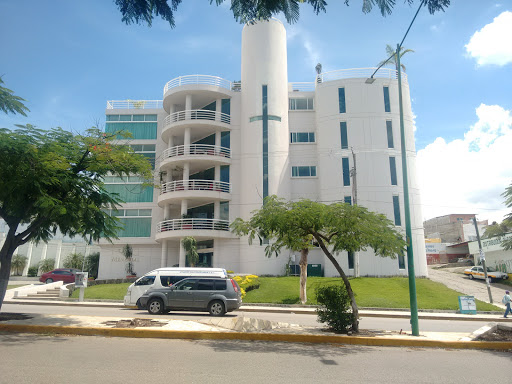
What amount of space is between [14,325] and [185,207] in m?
23.7

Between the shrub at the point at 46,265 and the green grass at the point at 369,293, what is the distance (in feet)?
92.4

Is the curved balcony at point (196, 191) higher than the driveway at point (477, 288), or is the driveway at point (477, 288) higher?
the curved balcony at point (196, 191)

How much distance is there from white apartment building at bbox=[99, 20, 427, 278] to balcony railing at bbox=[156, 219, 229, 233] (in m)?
0.09

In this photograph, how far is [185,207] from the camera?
109ft

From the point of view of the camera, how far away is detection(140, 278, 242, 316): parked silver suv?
16203mm

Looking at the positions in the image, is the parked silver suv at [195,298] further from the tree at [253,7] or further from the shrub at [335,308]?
the tree at [253,7]

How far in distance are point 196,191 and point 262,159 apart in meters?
6.48

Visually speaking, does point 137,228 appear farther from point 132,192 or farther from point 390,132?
point 390,132

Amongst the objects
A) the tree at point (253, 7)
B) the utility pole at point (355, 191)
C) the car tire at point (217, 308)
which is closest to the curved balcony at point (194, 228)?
the utility pole at point (355, 191)

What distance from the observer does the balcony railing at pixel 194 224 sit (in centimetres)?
3250

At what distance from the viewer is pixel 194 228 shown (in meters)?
32.6

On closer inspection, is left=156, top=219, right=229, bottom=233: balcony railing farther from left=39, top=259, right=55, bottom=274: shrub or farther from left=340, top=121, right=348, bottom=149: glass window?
left=39, top=259, right=55, bottom=274: shrub

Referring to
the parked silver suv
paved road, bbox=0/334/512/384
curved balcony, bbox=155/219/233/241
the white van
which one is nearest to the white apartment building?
curved balcony, bbox=155/219/233/241

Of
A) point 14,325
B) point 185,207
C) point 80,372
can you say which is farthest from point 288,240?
point 185,207
